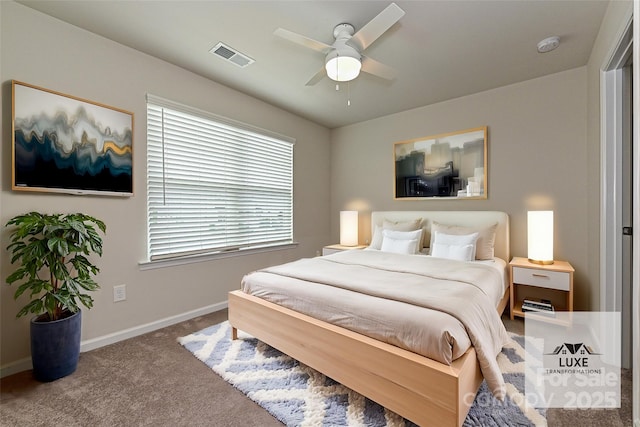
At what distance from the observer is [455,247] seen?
2850 millimetres

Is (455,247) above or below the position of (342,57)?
below

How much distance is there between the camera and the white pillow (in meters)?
2.78

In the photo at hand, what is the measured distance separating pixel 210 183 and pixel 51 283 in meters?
1.56

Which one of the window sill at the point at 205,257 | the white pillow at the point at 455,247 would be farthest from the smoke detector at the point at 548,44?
the window sill at the point at 205,257

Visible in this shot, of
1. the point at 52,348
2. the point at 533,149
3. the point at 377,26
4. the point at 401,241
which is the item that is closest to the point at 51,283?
the point at 52,348

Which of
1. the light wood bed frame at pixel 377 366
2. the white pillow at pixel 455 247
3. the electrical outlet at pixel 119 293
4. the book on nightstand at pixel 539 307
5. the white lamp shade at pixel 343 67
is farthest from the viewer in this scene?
the white pillow at pixel 455 247

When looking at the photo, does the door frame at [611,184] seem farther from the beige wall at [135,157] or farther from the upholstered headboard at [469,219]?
the beige wall at [135,157]

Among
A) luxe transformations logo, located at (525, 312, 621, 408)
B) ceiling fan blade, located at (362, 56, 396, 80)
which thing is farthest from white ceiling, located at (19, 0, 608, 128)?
luxe transformations logo, located at (525, 312, 621, 408)

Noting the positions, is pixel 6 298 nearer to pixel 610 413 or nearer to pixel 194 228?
pixel 194 228

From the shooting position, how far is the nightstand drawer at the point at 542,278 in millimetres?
2432

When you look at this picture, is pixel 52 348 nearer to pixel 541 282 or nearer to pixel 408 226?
pixel 408 226

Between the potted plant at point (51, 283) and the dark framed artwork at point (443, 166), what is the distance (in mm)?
3498

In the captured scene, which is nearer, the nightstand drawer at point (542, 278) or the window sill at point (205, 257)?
the nightstand drawer at point (542, 278)

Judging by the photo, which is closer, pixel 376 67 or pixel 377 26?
pixel 377 26
